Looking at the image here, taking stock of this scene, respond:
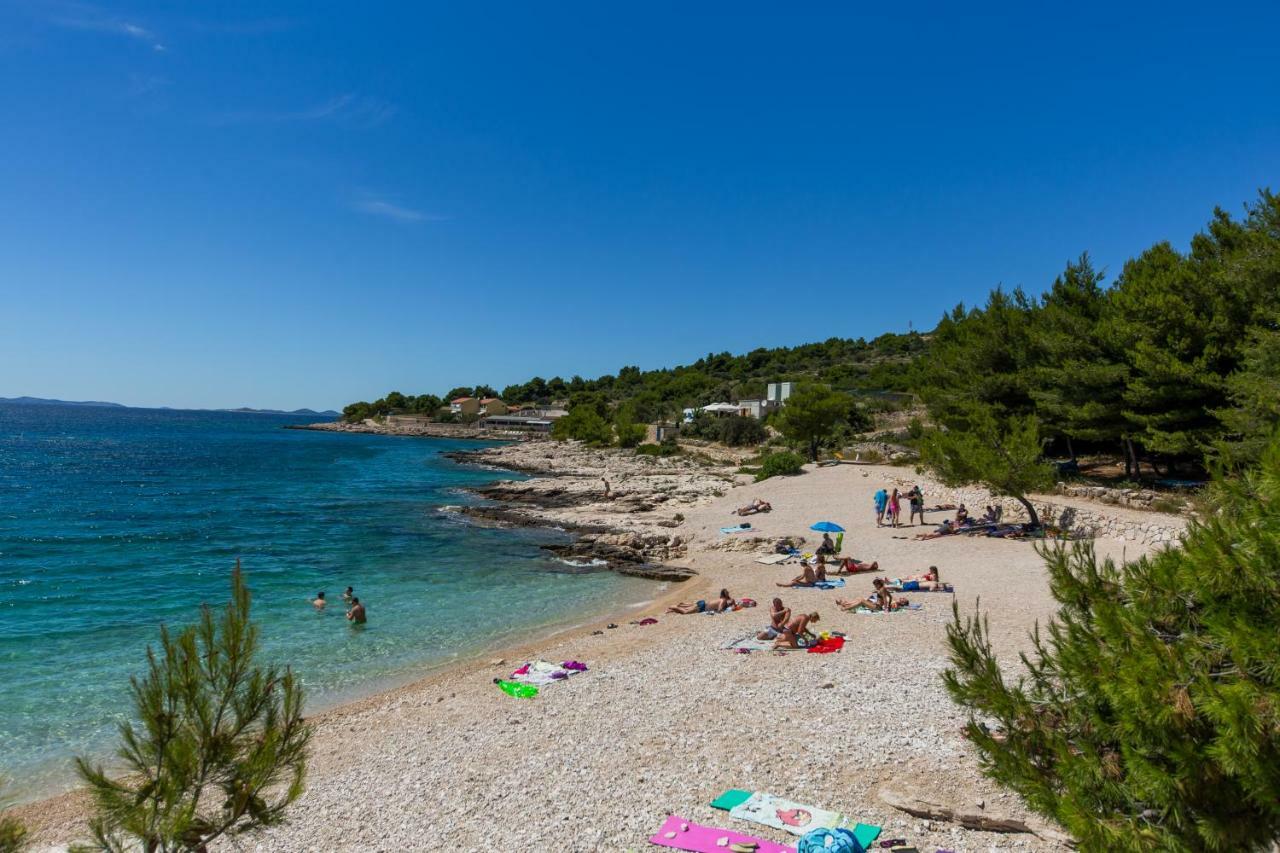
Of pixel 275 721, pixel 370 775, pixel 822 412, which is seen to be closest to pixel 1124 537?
pixel 370 775

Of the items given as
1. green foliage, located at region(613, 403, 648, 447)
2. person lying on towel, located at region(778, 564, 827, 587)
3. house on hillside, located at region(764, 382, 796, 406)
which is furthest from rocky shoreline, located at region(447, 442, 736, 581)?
house on hillside, located at region(764, 382, 796, 406)

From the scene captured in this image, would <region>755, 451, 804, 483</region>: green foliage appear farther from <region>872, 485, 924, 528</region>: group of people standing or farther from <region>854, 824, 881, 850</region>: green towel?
<region>854, 824, 881, 850</region>: green towel

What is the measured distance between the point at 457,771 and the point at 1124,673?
7.41m

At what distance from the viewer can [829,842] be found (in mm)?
5664

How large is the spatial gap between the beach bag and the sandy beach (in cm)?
47

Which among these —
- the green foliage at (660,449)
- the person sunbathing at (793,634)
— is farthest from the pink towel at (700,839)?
the green foliage at (660,449)

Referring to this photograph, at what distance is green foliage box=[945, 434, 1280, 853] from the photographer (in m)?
3.13

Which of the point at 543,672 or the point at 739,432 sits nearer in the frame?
the point at 543,672

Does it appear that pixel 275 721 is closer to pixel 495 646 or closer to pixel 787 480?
pixel 495 646

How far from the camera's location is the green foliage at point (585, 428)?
7912cm

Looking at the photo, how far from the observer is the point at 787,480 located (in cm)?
3497

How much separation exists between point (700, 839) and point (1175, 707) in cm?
436

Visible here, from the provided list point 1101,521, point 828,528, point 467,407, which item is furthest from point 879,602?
point 467,407

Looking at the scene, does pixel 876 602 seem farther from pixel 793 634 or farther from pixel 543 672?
pixel 543 672
